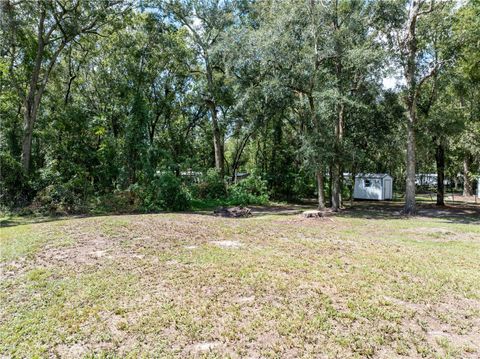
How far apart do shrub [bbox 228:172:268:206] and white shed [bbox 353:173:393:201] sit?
6864 millimetres

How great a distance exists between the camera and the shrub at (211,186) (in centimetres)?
1553

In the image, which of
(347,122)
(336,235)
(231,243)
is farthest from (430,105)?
(231,243)

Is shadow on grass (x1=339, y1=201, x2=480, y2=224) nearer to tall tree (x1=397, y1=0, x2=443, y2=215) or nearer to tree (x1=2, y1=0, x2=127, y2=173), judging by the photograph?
tall tree (x1=397, y1=0, x2=443, y2=215)

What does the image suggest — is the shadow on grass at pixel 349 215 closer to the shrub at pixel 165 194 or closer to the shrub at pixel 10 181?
the shrub at pixel 165 194

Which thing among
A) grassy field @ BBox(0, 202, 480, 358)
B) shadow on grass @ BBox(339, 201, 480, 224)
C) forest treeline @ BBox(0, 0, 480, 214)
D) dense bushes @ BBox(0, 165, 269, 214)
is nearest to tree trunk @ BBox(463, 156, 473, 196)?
forest treeline @ BBox(0, 0, 480, 214)

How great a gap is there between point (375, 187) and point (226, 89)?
10865 millimetres

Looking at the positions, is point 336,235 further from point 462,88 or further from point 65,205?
point 462,88

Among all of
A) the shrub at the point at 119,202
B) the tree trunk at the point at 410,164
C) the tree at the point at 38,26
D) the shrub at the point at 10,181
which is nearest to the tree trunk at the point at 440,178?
the tree trunk at the point at 410,164

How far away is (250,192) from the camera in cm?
1622

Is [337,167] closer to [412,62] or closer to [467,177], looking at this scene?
[412,62]

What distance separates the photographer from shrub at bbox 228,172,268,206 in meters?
15.3

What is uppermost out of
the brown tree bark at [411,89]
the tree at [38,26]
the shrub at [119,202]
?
the tree at [38,26]

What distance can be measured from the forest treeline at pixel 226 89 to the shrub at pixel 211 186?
56mm

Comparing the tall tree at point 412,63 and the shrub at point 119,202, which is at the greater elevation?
the tall tree at point 412,63
